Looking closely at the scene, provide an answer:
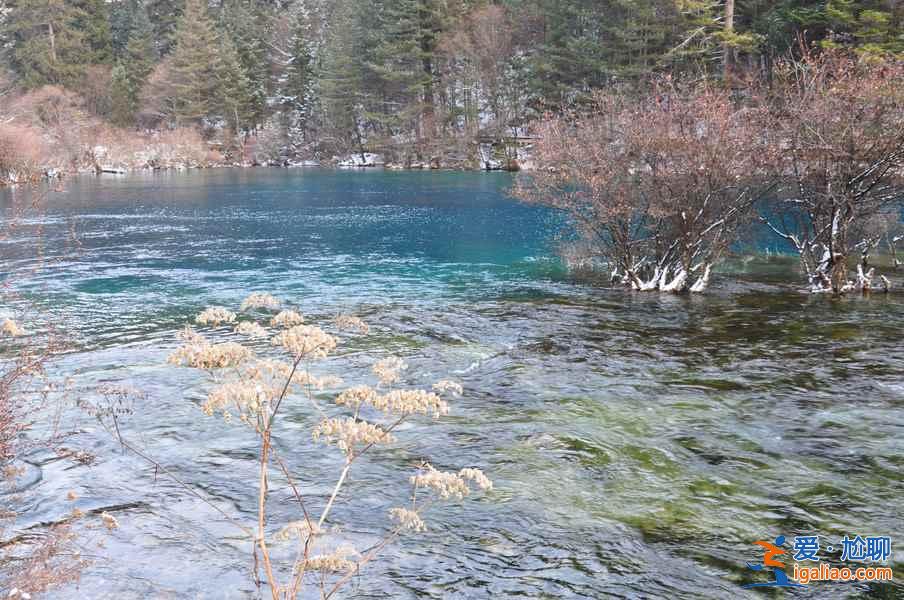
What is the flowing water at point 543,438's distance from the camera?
255 inches

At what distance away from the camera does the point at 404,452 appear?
9.04m

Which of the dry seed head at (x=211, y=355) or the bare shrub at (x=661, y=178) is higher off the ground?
the bare shrub at (x=661, y=178)

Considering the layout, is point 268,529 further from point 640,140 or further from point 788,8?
point 788,8

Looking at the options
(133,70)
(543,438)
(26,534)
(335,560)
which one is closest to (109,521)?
(26,534)

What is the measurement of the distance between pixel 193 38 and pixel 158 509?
302ft

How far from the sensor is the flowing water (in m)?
6.46

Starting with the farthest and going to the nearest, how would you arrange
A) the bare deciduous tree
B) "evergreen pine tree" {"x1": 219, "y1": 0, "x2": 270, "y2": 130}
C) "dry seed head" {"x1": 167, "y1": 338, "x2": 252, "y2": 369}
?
"evergreen pine tree" {"x1": 219, "y1": 0, "x2": 270, "y2": 130} < the bare deciduous tree < "dry seed head" {"x1": 167, "y1": 338, "x2": 252, "y2": 369}

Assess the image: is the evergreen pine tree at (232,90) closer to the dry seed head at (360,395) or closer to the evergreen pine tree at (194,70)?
the evergreen pine tree at (194,70)

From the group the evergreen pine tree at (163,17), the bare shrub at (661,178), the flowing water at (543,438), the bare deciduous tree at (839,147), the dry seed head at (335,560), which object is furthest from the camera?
the evergreen pine tree at (163,17)

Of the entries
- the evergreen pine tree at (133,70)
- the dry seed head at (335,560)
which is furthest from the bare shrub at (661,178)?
the evergreen pine tree at (133,70)

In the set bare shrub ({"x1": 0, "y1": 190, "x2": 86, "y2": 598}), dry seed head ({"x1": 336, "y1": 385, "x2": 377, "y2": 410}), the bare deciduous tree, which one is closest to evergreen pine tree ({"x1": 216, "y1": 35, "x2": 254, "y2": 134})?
the bare deciduous tree

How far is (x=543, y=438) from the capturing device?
30.5ft

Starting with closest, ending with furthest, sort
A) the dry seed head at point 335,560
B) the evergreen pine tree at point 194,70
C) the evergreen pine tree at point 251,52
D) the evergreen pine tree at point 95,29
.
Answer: the dry seed head at point 335,560, the evergreen pine tree at point 194,70, the evergreen pine tree at point 251,52, the evergreen pine tree at point 95,29

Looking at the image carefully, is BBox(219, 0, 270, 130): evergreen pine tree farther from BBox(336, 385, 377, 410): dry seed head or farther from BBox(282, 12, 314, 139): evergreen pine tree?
BBox(336, 385, 377, 410): dry seed head
